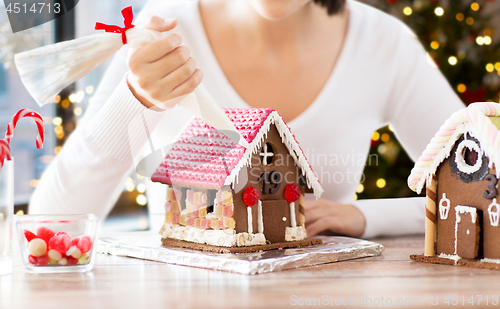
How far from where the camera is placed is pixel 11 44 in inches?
92.0

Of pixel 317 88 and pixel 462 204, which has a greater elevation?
pixel 317 88

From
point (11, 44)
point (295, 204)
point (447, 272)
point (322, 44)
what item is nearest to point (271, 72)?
point (322, 44)

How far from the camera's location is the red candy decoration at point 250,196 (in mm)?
930

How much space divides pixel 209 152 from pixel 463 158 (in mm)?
474

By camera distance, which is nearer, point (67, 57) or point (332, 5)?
point (67, 57)

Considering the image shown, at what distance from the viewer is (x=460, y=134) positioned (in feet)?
2.83

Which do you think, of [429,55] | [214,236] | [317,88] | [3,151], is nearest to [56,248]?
[3,151]

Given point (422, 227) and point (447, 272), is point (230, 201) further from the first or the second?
point (422, 227)

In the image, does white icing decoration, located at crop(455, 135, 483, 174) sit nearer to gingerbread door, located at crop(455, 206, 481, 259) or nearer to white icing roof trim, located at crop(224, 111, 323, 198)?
gingerbread door, located at crop(455, 206, 481, 259)

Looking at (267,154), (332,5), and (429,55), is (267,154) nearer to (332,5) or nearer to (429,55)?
(332,5)

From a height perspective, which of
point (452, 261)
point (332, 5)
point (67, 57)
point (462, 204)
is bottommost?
point (452, 261)

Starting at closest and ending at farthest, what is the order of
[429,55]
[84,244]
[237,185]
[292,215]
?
1. [84,244]
2. [237,185]
3. [292,215]
4. [429,55]

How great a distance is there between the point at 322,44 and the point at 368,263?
0.84 meters

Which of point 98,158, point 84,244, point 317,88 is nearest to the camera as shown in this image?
point 84,244
